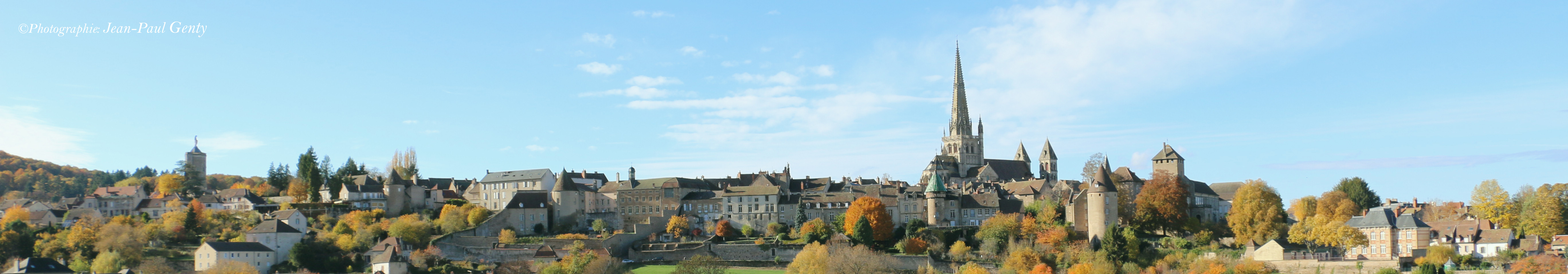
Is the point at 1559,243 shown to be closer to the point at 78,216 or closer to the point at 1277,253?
the point at 1277,253

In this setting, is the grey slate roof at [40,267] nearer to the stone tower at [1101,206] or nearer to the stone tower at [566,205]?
the stone tower at [566,205]

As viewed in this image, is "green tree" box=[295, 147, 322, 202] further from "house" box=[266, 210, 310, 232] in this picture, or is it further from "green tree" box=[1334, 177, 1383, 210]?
"green tree" box=[1334, 177, 1383, 210]

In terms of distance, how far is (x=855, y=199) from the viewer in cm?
6881

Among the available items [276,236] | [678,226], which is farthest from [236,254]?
[678,226]

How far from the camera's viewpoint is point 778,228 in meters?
67.6

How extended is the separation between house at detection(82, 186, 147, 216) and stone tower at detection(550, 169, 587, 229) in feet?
87.0

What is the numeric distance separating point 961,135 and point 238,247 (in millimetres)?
72288

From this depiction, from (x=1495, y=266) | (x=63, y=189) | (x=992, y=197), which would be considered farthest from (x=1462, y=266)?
(x=63, y=189)

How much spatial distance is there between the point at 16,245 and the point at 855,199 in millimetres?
44843

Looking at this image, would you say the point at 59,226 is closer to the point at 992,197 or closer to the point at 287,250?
the point at 287,250

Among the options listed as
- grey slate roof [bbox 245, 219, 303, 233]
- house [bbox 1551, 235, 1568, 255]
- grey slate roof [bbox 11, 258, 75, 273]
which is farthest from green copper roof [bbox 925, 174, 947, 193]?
grey slate roof [bbox 11, 258, 75, 273]

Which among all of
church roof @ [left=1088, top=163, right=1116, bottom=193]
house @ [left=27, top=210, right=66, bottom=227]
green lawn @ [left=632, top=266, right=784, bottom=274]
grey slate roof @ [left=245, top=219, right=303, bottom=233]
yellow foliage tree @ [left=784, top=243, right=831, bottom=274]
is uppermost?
church roof @ [left=1088, top=163, right=1116, bottom=193]

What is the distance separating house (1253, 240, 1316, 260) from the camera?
54906mm

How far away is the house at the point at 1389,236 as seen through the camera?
2173 inches
